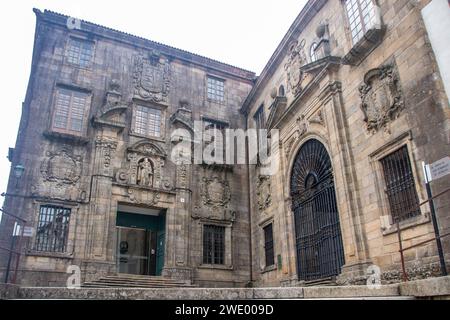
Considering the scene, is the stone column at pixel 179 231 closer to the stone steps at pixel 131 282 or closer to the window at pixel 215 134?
A: the stone steps at pixel 131 282

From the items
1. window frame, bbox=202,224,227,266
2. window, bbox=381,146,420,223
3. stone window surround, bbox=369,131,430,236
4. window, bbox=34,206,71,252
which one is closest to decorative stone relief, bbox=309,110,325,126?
stone window surround, bbox=369,131,430,236

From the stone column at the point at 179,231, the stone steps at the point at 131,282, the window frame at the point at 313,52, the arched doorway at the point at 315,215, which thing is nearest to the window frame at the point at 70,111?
the stone column at the point at 179,231

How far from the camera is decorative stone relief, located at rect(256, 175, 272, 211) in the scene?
15.6 m

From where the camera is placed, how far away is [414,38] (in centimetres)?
827

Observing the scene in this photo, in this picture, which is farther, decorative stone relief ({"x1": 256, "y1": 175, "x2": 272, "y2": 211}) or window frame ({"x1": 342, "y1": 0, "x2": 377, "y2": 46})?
decorative stone relief ({"x1": 256, "y1": 175, "x2": 272, "y2": 211})

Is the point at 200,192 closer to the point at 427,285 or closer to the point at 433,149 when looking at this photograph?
the point at 433,149

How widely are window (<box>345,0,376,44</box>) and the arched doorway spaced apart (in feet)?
11.8

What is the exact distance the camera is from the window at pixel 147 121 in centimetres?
1627

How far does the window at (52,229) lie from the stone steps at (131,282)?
1.78 meters

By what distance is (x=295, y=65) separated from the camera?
46.1 feet

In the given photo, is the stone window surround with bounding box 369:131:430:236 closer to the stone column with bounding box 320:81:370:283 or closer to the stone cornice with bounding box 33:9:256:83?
the stone column with bounding box 320:81:370:283

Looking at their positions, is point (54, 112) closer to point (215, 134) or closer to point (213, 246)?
point (215, 134)
